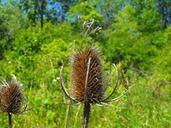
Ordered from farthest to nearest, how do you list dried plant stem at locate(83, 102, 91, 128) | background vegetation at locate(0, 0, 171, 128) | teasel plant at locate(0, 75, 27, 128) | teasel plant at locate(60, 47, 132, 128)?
background vegetation at locate(0, 0, 171, 128)
teasel plant at locate(0, 75, 27, 128)
teasel plant at locate(60, 47, 132, 128)
dried plant stem at locate(83, 102, 91, 128)

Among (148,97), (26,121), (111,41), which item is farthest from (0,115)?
(111,41)

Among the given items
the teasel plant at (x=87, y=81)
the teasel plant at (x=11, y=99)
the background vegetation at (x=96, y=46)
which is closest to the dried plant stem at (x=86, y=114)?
the teasel plant at (x=87, y=81)

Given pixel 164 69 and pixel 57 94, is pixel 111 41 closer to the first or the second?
pixel 164 69

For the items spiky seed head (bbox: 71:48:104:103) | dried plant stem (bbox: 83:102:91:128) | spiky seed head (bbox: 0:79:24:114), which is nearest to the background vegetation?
spiky seed head (bbox: 71:48:104:103)

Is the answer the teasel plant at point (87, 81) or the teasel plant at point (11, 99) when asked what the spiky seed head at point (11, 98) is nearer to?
the teasel plant at point (11, 99)

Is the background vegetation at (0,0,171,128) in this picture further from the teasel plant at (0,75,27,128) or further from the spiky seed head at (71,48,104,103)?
the teasel plant at (0,75,27,128)
